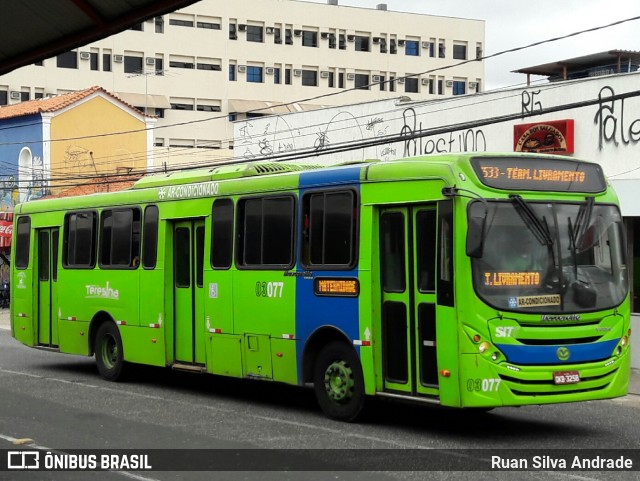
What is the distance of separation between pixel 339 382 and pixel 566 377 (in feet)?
9.32

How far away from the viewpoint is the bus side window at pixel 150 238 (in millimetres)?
17562

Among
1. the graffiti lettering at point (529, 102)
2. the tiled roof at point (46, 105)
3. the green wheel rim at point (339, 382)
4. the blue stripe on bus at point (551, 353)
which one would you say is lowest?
the green wheel rim at point (339, 382)

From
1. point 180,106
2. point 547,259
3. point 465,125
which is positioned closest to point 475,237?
point 547,259

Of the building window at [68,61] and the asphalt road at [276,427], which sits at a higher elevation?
the building window at [68,61]

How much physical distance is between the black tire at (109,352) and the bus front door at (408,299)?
6803mm

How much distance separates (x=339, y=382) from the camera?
1369cm

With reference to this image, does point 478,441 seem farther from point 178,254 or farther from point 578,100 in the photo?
point 578,100

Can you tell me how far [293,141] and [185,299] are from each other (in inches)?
613

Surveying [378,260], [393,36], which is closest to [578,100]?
[378,260]

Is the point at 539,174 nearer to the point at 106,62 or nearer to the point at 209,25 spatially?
the point at 106,62

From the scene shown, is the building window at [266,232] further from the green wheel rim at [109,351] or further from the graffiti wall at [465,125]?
the graffiti wall at [465,125]

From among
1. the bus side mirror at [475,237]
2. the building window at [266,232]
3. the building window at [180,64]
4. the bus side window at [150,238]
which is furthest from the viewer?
the building window at [180,64]

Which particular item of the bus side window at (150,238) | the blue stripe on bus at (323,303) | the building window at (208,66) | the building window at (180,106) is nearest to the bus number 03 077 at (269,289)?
the blue stripe on bus at (323,303)

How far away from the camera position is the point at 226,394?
55.5 feet
